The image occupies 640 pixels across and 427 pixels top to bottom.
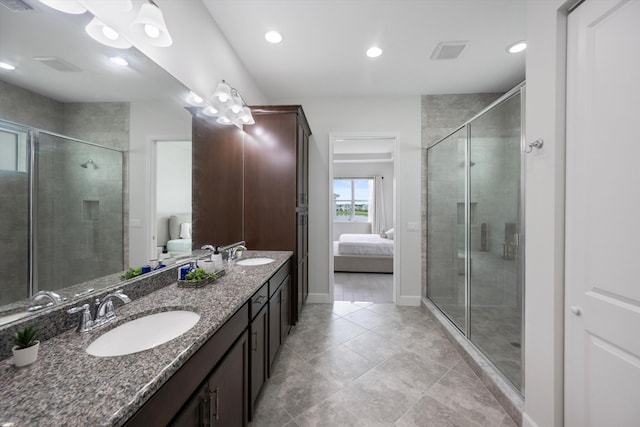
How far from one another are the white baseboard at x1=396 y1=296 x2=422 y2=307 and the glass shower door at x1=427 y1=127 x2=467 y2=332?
0.58 ft

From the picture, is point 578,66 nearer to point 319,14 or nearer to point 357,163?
point 319,14

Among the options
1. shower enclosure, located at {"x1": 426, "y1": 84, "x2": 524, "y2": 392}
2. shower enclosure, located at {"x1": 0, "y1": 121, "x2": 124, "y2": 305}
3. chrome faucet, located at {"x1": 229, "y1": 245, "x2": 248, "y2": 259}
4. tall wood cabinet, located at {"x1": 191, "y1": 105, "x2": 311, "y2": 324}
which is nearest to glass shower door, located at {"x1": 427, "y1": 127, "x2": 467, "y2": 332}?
shower enclosure, located at {"x1": 426, "y1": 84, "x2": 524, "y2": 392}

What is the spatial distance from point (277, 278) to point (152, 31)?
1739 mm

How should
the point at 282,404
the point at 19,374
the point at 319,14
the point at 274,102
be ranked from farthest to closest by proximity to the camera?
the point at 274,102 < the point at 319,14 < the point at 282,404 < the point at 19,374

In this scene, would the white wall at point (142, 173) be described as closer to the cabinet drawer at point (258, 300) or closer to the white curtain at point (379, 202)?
the cabinet drawer at point (258, 300)

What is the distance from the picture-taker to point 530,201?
1396 millimetres

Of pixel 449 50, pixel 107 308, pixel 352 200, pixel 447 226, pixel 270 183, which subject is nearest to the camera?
pixel 107 308

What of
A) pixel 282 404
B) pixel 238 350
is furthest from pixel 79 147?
pixel 282 404

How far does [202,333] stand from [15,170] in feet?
2.70

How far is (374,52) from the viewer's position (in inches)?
99.0

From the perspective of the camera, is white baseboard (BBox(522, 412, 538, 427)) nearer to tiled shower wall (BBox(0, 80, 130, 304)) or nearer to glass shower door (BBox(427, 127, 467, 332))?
glass shower door (BBox(427, 127, 467, 332))

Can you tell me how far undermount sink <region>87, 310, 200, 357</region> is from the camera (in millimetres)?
922

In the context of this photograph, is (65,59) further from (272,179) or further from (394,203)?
(394,203)

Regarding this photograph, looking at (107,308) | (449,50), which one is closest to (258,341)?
(107,308)
